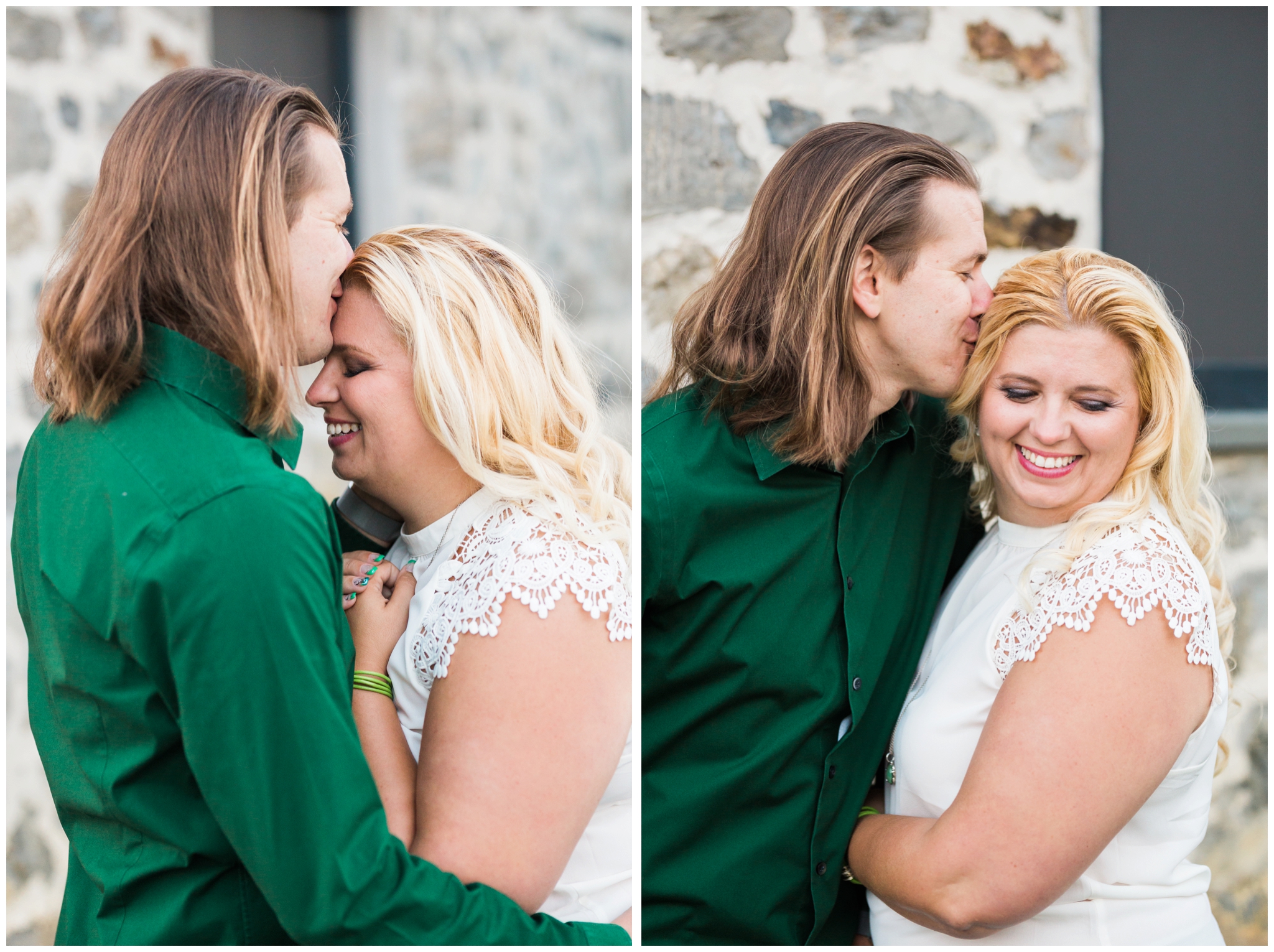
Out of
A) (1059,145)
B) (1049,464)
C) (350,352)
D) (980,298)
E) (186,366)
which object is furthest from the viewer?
(1059,145)

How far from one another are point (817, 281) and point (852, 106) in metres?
1.03

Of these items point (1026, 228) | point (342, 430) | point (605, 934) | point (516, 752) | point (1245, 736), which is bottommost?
point (1245, 736)

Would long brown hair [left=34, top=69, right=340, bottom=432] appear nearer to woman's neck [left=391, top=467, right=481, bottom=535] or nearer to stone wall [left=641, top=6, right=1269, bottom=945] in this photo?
woman's neck [left=391, top=467, right=481, bottom=535]

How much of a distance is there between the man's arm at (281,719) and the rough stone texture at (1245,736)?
3.01 metres

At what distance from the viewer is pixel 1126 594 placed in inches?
62.0

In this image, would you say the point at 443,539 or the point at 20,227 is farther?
the point at 20,227

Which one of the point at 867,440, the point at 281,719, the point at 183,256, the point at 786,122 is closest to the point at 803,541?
the point at 867,440

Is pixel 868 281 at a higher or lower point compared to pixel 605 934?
higher

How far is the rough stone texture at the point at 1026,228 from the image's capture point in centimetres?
303

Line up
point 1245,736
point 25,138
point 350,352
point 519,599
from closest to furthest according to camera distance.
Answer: point 519,599 → point 350,352 → point 25,138 → point 1245,736

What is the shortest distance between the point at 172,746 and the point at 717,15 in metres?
2.27

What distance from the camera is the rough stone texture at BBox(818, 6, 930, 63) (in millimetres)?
2768

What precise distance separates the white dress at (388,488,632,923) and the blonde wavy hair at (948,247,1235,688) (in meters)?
0.78

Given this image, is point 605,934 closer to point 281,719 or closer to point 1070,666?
point 281,719
